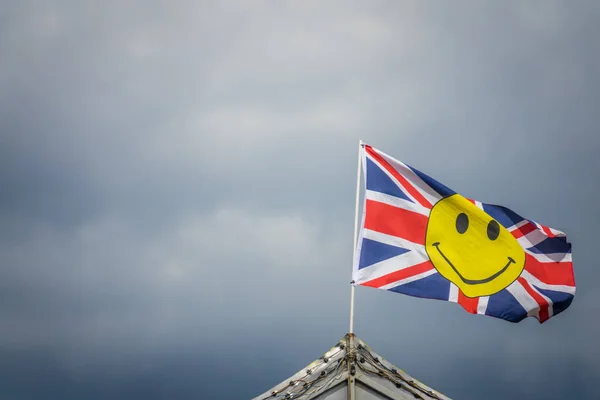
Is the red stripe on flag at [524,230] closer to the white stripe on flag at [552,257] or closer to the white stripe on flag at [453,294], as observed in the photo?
the white stripe on flag at [552,257]

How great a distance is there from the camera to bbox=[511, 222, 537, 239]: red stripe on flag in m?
16.5

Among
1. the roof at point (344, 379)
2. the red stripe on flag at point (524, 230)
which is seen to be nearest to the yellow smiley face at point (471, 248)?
the red stripe on flag at point (524, 230)

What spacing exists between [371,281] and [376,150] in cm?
352

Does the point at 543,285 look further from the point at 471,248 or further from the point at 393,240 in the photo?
the point at 393,240

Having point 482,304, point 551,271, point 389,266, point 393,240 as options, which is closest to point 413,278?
point 389,266

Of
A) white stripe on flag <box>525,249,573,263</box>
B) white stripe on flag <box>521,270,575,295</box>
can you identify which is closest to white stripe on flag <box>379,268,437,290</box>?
white stripe on flag <box>521,270,575,295</box>

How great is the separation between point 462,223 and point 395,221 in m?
1.90

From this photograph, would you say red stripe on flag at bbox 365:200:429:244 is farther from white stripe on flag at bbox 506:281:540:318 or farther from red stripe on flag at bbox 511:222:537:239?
red stripe on flag at bbox 511:222:537:239

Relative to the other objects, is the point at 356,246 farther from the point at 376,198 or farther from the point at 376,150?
the point at 376,150

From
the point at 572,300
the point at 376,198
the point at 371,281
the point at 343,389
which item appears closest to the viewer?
the point at 343,389

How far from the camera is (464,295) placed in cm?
1491

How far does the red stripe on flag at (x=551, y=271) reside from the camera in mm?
16094

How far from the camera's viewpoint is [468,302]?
1482 centimetres

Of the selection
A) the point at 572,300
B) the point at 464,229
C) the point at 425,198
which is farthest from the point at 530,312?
the point at 425,198
